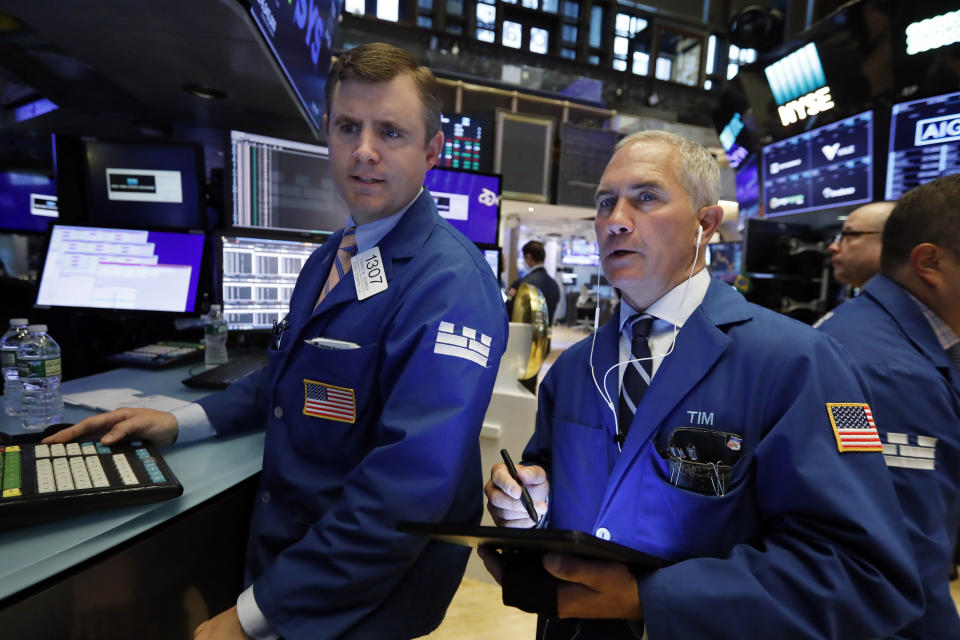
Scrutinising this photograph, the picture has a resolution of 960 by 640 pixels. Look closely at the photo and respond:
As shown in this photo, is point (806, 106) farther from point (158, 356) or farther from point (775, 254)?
point (158, 356)

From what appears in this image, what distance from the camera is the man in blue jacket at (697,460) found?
0.69 m

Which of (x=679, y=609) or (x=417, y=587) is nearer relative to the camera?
(x=679, y=609)

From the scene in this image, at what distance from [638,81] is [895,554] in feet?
42.6

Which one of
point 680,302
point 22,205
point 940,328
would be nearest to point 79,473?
point 680,302

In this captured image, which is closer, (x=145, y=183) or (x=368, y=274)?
(x=368, y=274)

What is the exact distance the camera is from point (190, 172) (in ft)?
7.00

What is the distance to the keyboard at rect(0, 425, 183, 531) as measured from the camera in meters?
0.79

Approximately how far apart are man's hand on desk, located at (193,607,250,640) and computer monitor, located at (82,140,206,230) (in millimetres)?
1790

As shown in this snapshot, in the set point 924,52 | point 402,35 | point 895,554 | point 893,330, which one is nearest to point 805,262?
point 924,52

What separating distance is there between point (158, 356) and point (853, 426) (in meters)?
2.17

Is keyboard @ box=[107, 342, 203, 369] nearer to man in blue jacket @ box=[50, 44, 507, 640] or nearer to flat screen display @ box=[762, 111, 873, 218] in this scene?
man in blue jacket @ box=[50, 44, 507, 640]

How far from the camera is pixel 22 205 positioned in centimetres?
296

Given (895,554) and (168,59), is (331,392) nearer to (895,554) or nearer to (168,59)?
(895,554)

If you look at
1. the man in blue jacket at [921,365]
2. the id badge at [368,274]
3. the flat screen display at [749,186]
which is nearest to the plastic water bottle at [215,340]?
the id badge at [368,274]
